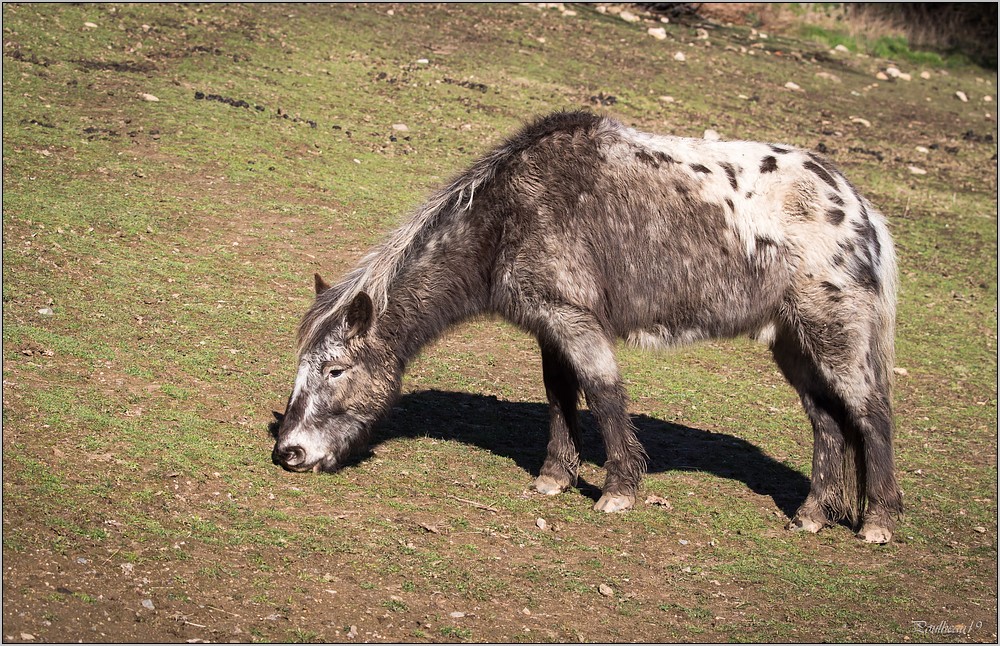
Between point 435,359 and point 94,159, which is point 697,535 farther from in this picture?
point 94,159

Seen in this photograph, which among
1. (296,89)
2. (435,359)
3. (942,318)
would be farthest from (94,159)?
(942,318)

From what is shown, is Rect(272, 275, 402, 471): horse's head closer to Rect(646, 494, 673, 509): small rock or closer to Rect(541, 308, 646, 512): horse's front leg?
Rect(541, 308, 646, 512): horse's front leg

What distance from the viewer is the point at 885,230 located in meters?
6.80

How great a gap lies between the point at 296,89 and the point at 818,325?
949cm

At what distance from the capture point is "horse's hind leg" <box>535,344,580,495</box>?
22.4 ft

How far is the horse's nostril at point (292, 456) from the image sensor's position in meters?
6.27

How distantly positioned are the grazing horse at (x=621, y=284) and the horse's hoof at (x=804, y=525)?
13mm

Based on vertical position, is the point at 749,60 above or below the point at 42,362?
above

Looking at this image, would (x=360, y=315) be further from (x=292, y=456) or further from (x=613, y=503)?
(x=613, y=503)

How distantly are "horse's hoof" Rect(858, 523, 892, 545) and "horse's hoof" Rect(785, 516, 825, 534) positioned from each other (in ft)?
0.96

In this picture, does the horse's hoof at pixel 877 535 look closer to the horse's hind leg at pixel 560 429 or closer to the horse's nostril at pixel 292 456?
the horse's hind leg at pixel 560 429

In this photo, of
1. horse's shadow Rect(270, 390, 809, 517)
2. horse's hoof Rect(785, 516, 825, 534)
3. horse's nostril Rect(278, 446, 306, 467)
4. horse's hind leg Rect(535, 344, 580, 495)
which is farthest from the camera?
horse's shadow Rect(270, 390, 809, 517)

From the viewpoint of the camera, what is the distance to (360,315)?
20.9 feet

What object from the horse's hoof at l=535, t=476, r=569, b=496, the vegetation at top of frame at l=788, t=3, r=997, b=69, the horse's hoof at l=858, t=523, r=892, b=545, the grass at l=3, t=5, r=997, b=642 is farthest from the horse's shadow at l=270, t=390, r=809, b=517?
the vegetation at top of frame at l=788, t=3, r=997, b=69
